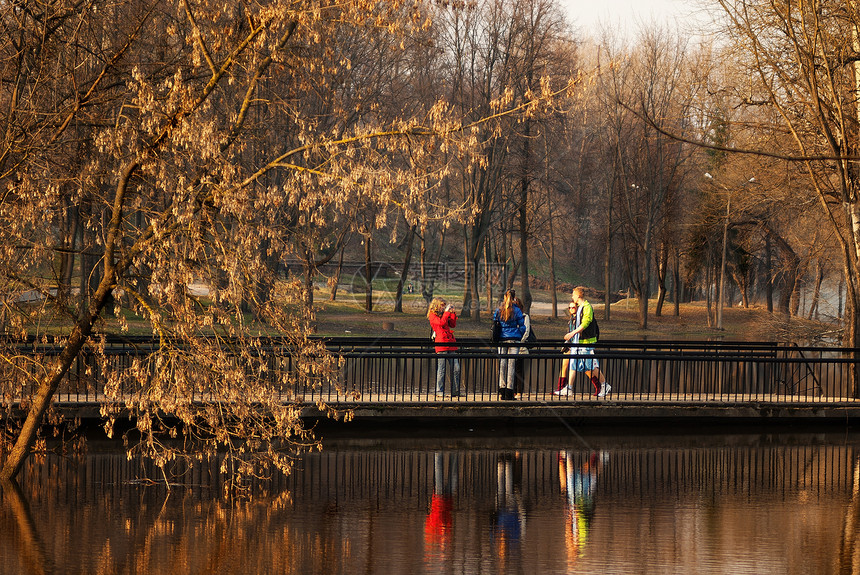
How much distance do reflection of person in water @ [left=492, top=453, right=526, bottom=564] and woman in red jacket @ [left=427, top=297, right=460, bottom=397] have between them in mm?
3340

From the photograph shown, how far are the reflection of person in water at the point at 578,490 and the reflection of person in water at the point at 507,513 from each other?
0.47 m

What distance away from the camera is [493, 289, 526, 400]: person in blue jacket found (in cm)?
1762

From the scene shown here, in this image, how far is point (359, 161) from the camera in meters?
11.0

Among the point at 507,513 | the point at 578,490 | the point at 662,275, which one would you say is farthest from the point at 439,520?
the point at 662,275

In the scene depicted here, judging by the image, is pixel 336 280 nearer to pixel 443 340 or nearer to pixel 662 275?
pixel 443 340

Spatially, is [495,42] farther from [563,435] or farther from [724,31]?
[563,435]

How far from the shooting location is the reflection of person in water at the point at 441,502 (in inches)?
384

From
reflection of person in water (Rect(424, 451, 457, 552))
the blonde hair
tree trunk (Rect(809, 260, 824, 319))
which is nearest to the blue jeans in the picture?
the blonde hair

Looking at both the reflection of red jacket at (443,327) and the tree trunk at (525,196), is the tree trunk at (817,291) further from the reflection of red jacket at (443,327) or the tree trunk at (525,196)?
the reflection of red jacket at (443,327)

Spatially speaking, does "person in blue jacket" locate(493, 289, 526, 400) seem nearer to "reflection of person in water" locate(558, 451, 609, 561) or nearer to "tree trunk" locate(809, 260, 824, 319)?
"reflection of person in water" locate(558, 451, 609, 561)

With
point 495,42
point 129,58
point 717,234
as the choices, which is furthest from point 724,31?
point 717,234

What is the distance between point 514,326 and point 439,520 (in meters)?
7.82

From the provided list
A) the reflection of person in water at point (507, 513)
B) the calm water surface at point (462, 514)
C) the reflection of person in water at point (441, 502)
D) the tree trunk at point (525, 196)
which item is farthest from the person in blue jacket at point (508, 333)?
the tree trunk at point (525, 196)

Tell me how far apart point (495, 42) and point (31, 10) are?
37.1 metres
